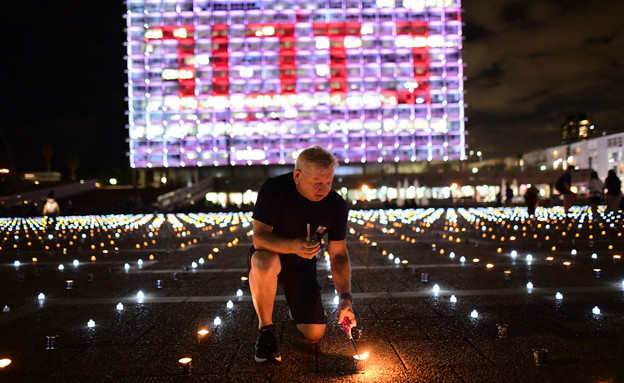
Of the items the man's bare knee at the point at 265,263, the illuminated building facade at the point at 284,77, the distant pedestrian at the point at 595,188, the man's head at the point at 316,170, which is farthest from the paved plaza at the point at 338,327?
the illuminated building facade at the point at 284,77

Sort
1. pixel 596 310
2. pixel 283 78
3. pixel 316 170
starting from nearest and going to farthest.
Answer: pixel 316 170 < pixel 596 310 < pixel 283 78

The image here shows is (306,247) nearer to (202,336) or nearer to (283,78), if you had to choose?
(202,336)

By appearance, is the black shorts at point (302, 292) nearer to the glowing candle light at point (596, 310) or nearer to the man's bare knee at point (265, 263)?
the man's bare knee at point (265, 263)

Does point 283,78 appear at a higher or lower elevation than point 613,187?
higher

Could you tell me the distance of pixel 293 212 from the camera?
4324mm

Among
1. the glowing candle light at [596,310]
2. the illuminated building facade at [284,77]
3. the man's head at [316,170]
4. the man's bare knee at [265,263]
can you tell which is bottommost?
the glowing candle light at [596,310]

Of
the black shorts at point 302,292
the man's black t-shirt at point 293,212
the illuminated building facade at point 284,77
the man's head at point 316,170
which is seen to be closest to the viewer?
the man's head at point 316,170

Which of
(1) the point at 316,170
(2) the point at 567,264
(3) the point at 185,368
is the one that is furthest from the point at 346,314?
(2) the point at 567,264

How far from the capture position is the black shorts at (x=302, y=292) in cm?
444

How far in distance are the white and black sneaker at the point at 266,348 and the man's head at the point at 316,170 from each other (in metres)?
1.14

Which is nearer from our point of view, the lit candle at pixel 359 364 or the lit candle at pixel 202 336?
the lit candle at pixel 359 364

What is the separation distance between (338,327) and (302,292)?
89 centimetres

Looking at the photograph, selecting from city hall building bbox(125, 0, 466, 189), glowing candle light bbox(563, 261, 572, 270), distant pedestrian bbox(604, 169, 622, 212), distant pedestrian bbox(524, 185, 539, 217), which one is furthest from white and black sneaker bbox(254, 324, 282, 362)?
city hall building bbox(125, 0, 466, 189)

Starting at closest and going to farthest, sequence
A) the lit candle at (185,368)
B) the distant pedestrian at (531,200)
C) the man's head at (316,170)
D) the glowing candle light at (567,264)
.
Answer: the lit candle at (185,368) → the man's head at (316,170) → the glowing candle light at (567,264) → the distant pedestrian at (531,200)
